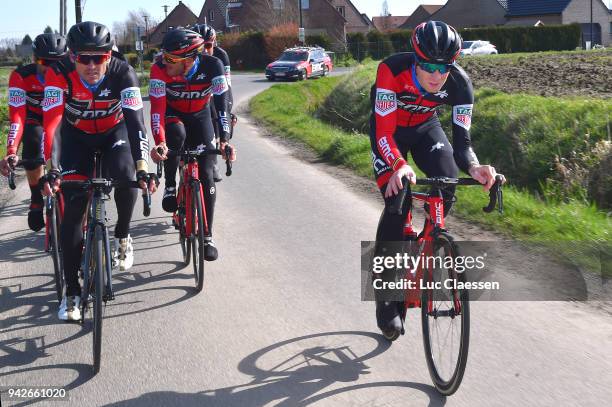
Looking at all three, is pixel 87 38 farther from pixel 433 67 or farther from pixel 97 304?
pixel 433 67

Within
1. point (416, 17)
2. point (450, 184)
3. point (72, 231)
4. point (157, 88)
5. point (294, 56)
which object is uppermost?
point (416, 17)

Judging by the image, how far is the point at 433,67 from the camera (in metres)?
4.32

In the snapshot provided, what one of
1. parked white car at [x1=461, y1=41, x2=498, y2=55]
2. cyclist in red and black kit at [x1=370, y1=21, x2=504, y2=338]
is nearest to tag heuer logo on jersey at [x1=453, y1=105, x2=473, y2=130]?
cyclist in red and black kit at [x1=370, y1=21, x2=504, y2=338]

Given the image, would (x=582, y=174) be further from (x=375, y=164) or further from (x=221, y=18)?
(x=221, y=18)

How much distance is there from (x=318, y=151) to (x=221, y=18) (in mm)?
80894

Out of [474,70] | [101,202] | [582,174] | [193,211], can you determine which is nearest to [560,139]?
[582,174]

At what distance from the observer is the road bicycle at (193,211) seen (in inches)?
239

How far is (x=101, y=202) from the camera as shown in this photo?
4730 mm

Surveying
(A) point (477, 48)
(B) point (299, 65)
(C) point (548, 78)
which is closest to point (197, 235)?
(C) point (548, 78)

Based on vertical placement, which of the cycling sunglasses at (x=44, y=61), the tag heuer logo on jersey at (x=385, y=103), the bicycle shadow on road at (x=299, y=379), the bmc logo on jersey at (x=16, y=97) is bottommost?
the bicycle shadow on road at (x=299, y=379)

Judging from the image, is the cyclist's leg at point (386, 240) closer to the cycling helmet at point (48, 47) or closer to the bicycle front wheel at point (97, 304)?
the bicycle front wheel at point (97, 304)

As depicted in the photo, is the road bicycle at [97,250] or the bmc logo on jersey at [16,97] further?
the bmc logo on jersey at [16,97]

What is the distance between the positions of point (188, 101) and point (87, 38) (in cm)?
213

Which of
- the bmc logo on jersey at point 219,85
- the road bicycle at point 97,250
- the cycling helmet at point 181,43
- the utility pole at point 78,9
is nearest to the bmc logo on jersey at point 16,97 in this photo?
the cycling helmet at point 181,43
